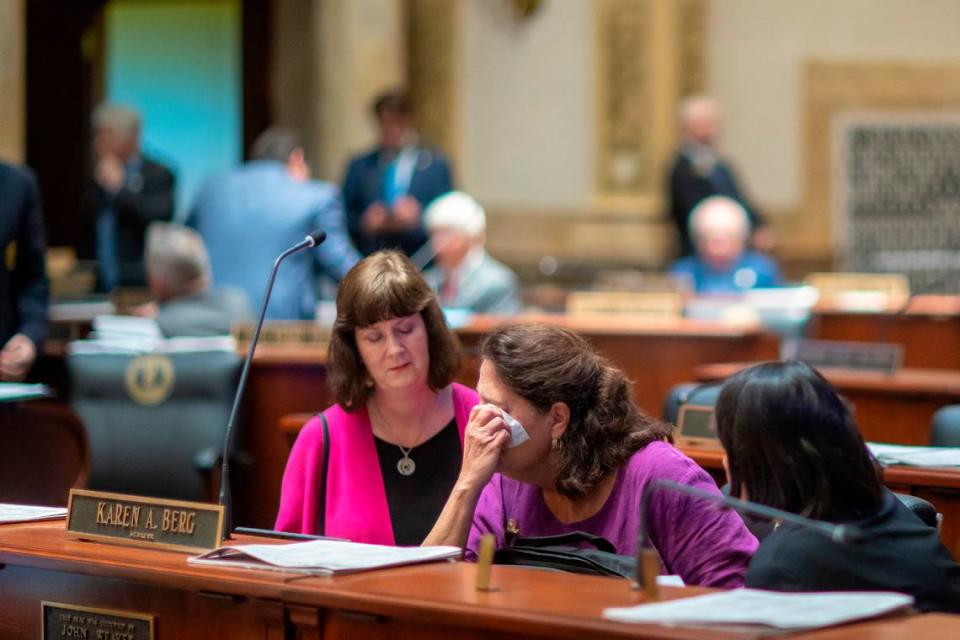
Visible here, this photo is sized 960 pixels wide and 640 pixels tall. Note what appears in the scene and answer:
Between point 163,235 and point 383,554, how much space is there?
361 centimetres

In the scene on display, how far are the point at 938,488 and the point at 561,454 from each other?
0.99 meters

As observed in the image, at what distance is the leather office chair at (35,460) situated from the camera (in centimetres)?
515

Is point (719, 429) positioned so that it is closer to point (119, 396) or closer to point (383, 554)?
point (383, 554)

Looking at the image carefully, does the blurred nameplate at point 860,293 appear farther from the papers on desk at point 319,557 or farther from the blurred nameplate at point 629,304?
the papers on desk at point 319,557

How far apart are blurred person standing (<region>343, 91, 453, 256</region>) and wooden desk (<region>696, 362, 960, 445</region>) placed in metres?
3.38

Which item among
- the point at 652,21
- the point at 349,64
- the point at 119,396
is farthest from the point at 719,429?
the point at 652,21

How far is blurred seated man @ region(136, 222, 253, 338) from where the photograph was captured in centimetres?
596

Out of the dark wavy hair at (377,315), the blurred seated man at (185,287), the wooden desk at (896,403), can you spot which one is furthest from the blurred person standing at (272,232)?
the dark wavy hair at (377,315)

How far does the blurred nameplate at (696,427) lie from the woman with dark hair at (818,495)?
139 centimetres

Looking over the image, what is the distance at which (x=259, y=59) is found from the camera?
9.62 m

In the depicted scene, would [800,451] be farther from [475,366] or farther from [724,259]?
[724,259]

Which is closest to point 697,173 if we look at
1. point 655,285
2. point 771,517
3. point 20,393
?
point 655,285

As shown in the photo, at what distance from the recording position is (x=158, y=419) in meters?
5.37

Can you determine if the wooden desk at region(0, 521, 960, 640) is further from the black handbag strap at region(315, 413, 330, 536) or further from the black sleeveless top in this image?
the black sleeveless top
